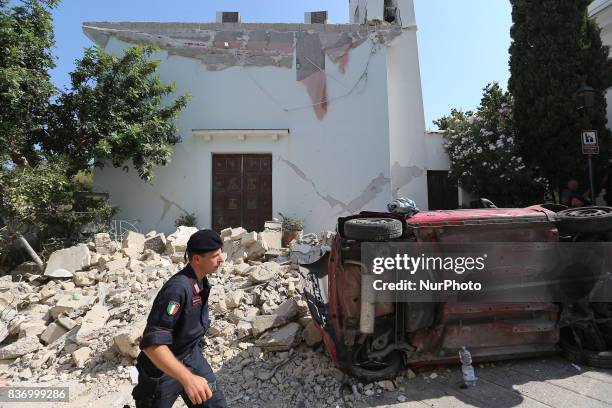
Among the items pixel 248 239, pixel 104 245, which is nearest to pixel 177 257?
pixel 248 239

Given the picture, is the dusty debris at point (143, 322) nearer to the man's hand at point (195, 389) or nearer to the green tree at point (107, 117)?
the man's hand at point (195, 389)

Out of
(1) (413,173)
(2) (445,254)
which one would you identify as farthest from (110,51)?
(2) (445,254)

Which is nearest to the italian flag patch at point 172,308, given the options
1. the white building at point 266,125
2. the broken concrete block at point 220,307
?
the broken concrete block at point 220,307

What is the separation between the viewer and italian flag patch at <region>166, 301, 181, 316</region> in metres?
1.92

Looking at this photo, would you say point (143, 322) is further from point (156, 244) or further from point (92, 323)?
point (156, 244)

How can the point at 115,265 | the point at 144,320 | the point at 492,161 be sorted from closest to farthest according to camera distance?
1. the point at 144,320
2. the point at 115,265
3. the point at 492,161

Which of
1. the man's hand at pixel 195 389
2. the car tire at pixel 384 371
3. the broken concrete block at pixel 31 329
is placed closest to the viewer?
the man's hand at pixel 195 389

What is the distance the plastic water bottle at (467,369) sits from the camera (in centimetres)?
302

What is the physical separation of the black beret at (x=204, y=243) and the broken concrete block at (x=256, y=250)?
14.6ft

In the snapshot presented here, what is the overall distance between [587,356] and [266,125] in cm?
775

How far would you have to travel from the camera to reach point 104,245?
275 inches

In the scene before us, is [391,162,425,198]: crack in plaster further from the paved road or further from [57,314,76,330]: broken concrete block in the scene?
[57,314,76,330]: broken concrete block

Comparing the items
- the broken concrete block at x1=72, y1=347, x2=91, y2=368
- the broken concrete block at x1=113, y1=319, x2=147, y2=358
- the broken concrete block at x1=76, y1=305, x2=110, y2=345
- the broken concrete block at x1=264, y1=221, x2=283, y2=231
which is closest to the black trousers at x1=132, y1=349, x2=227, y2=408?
the broken concrete block at x1=113, y1=319, x2=147, y2=358

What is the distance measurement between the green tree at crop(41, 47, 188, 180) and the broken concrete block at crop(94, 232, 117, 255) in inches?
67.5
